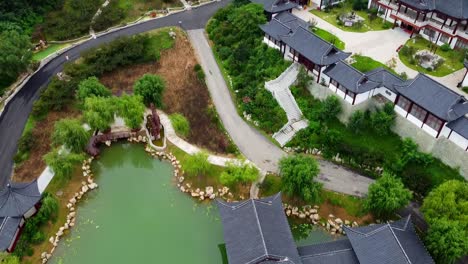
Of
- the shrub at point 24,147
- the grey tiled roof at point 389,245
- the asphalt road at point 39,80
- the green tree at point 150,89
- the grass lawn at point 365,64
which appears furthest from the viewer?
the grass lawn at point 365,64

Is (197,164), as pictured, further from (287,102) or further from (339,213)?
(339,213)

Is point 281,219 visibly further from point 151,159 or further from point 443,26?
point 443,26

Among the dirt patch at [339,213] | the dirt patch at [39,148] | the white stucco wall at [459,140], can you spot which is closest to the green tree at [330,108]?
the dirt patch at [339,213]

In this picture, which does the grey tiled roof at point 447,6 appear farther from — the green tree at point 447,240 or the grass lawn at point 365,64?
the green tree at point 447,240

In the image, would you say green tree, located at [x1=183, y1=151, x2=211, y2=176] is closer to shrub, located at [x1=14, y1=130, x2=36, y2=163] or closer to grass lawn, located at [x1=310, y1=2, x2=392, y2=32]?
shrub, located at [x1=14, y1=130, x2=36, y2=163]

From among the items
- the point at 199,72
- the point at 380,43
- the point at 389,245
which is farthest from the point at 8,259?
the point at 380,43

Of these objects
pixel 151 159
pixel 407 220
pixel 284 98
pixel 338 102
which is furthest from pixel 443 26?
pixel 151 159

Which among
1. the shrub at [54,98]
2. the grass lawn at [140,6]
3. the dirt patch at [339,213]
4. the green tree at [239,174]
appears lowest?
the dirt patch at [339,213]
